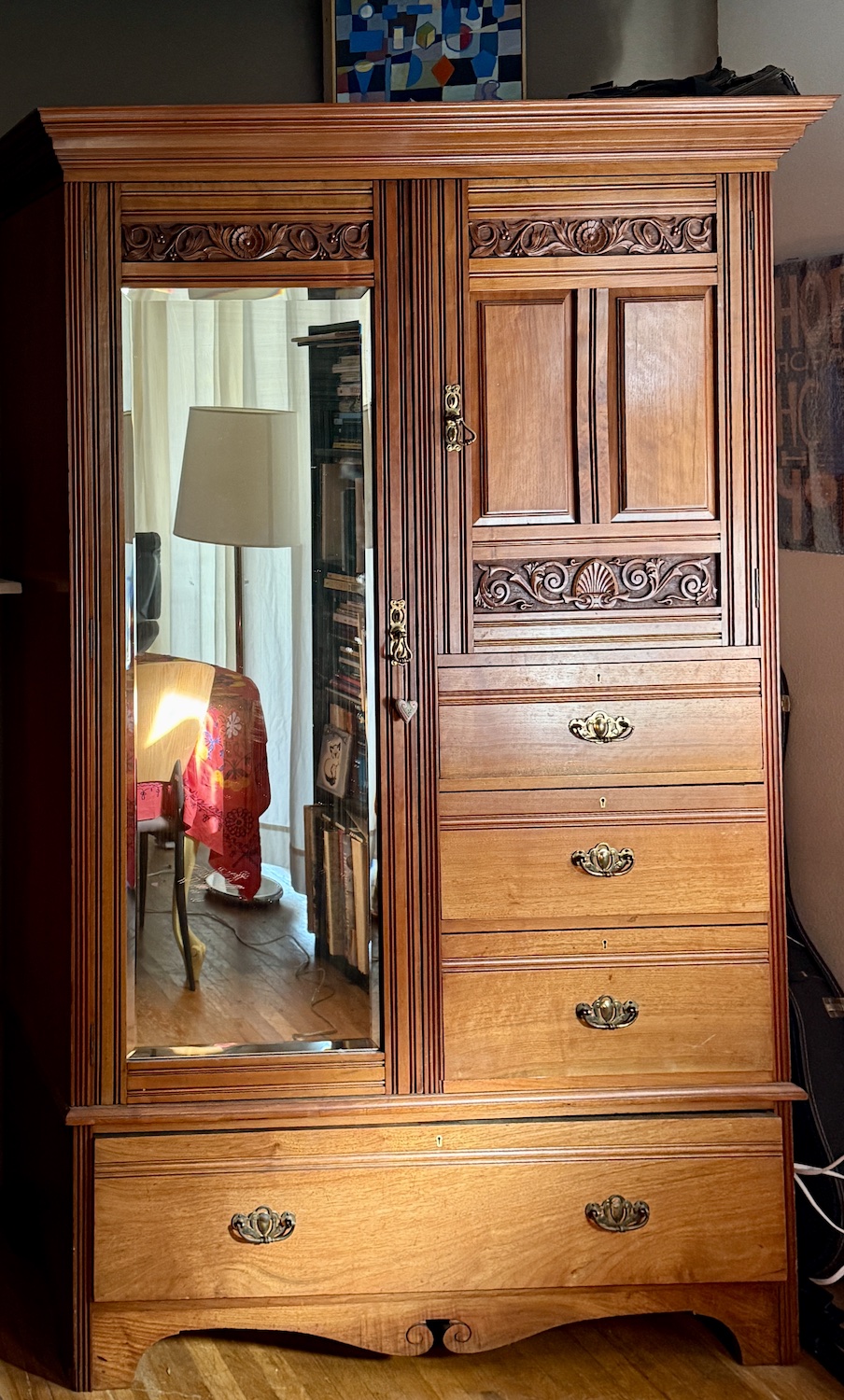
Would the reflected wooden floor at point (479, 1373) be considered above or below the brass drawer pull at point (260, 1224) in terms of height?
below

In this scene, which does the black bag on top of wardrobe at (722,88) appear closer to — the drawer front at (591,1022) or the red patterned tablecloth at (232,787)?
the red patterned tablecloth at (232,787)

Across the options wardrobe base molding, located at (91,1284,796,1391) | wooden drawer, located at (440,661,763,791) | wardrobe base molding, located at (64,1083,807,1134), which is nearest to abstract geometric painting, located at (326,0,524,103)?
wooden drawer, located at (440,661,763,791)

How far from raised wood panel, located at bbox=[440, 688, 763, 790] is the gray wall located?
1.38 metres

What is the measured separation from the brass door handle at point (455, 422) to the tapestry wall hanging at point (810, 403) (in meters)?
0.76

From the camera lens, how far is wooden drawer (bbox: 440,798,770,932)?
200 cm

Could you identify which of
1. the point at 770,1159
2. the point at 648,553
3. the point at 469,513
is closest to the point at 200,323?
the point at 469,513

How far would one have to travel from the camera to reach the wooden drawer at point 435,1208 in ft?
6.46

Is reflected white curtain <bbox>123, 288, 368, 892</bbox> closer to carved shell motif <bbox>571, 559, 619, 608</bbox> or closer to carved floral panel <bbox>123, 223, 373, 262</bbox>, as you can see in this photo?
carved floral panel <bbox>123, 223, 373, 262</bbox>

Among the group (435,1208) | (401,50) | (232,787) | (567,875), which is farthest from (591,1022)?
(401,50)

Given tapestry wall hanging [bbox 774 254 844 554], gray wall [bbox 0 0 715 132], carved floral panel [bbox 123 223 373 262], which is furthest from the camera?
gray wall [bbox 0 0 715 132]

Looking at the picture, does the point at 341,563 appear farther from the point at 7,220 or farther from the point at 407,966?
the point at 7,220

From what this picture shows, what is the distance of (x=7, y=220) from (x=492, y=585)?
3.51 feet

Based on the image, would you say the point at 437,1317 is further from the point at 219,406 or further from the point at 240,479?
the point at 219,406

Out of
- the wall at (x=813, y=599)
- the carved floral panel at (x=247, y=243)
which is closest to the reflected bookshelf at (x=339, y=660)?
the carved floral panel at (x=247, y=243)
